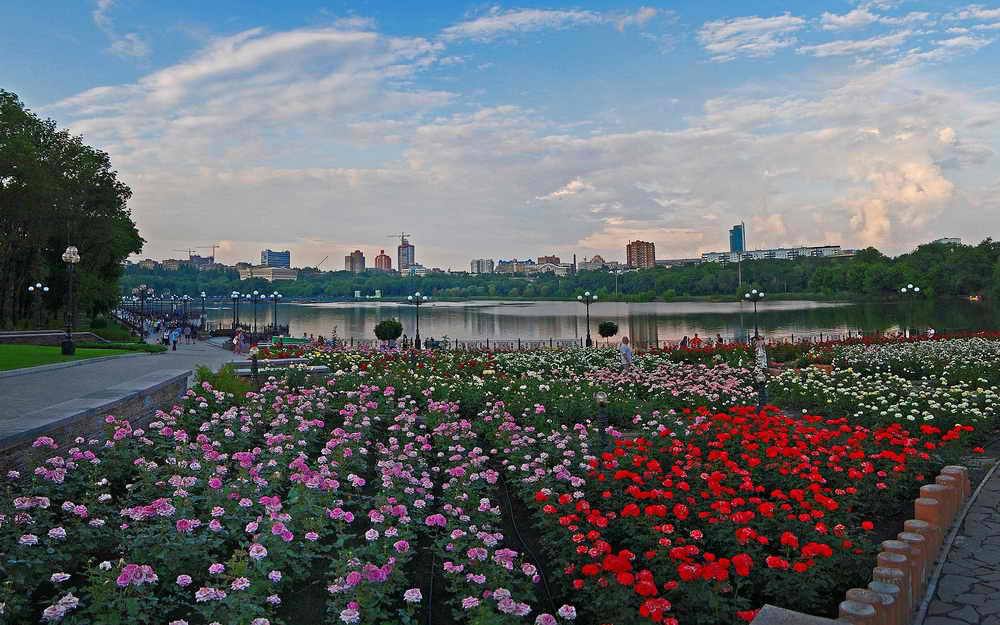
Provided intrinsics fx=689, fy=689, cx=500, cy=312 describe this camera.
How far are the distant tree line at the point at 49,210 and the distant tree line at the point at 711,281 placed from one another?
228ft

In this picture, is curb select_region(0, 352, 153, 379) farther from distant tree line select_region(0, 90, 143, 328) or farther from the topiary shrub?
distant tree line select_region(0, 90, 143, 328)

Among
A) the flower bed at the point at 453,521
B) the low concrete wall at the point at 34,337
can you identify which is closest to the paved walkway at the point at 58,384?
the flower bed at the point at 453,521

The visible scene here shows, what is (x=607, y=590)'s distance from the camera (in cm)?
443

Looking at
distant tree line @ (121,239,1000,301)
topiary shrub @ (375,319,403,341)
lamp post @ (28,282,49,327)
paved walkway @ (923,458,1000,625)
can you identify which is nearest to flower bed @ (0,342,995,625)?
A: paved walkway @ (923,458,1000,625)

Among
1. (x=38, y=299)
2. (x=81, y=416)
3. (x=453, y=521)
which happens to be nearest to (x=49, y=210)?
(x=38, y=299)

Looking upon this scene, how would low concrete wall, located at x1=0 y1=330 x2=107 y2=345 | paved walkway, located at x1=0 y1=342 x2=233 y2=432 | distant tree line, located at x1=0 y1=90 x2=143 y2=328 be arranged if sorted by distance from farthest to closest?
distant tree line, located at x1=0 y1=90 x2=143 y2=328 < low concrete wall, located at x1=0 y1=330 x2=107 y2=345 < paved walkway, located at x1=0 y1=342 x2=233 y2=432

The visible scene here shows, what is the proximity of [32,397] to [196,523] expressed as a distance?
7.30 metres

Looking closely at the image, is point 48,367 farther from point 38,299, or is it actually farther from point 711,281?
point 711,281

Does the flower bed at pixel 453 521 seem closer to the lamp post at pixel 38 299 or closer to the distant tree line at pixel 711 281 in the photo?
the lamp post at pixel 38 299

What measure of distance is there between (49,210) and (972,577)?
32989mm

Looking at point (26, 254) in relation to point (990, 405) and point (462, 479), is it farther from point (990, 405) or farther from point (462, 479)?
point (990, 405)

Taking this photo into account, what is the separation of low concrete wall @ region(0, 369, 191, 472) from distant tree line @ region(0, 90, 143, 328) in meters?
20.8

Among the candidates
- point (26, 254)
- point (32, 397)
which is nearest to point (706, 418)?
point (32, 397)

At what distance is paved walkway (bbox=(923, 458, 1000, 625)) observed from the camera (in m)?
4.64
